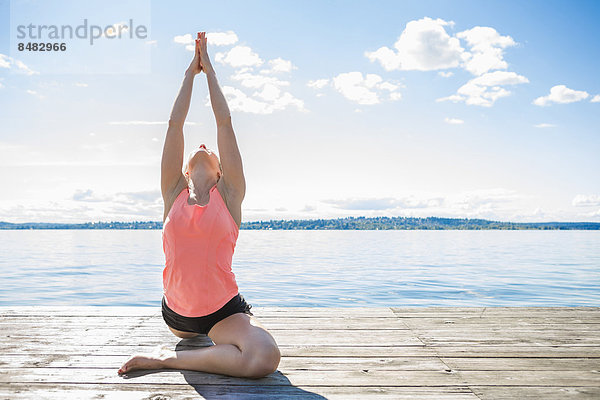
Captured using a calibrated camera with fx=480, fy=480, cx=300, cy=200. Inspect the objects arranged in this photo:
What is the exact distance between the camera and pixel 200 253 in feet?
9.84

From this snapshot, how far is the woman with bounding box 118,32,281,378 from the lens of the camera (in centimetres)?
294

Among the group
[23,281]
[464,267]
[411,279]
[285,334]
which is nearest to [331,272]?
[411,279]

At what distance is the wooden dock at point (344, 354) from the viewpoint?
9.07ft

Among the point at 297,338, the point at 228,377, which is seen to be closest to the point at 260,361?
the point at 228,377

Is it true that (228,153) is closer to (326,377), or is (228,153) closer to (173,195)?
(173,195)

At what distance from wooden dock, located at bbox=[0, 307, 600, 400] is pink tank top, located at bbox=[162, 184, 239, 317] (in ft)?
1.59

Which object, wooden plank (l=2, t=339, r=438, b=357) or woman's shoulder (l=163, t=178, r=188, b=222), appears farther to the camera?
wooden plank (l=2, t=339, r=438, b=357)

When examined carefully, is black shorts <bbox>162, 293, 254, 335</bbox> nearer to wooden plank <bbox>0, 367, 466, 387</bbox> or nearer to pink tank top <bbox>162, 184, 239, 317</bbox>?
pink tank top <bbox>162, 184, 239, 317</bbox>

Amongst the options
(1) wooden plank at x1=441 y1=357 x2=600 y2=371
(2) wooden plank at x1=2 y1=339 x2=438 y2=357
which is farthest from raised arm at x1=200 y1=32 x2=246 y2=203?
(1) wooden plank at x1=441 y1=357 x2=600 y2=371

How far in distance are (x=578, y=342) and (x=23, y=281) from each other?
14773 mm

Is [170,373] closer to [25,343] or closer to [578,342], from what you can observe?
[25,343]

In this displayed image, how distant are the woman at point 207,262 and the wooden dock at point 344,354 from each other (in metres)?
0.11

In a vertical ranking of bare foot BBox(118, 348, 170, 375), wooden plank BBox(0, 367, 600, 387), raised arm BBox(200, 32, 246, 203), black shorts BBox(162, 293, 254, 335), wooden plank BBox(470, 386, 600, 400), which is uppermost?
raised arm BBox(200, 32, 246, 203)

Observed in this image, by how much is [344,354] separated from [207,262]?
1237 millimetres
